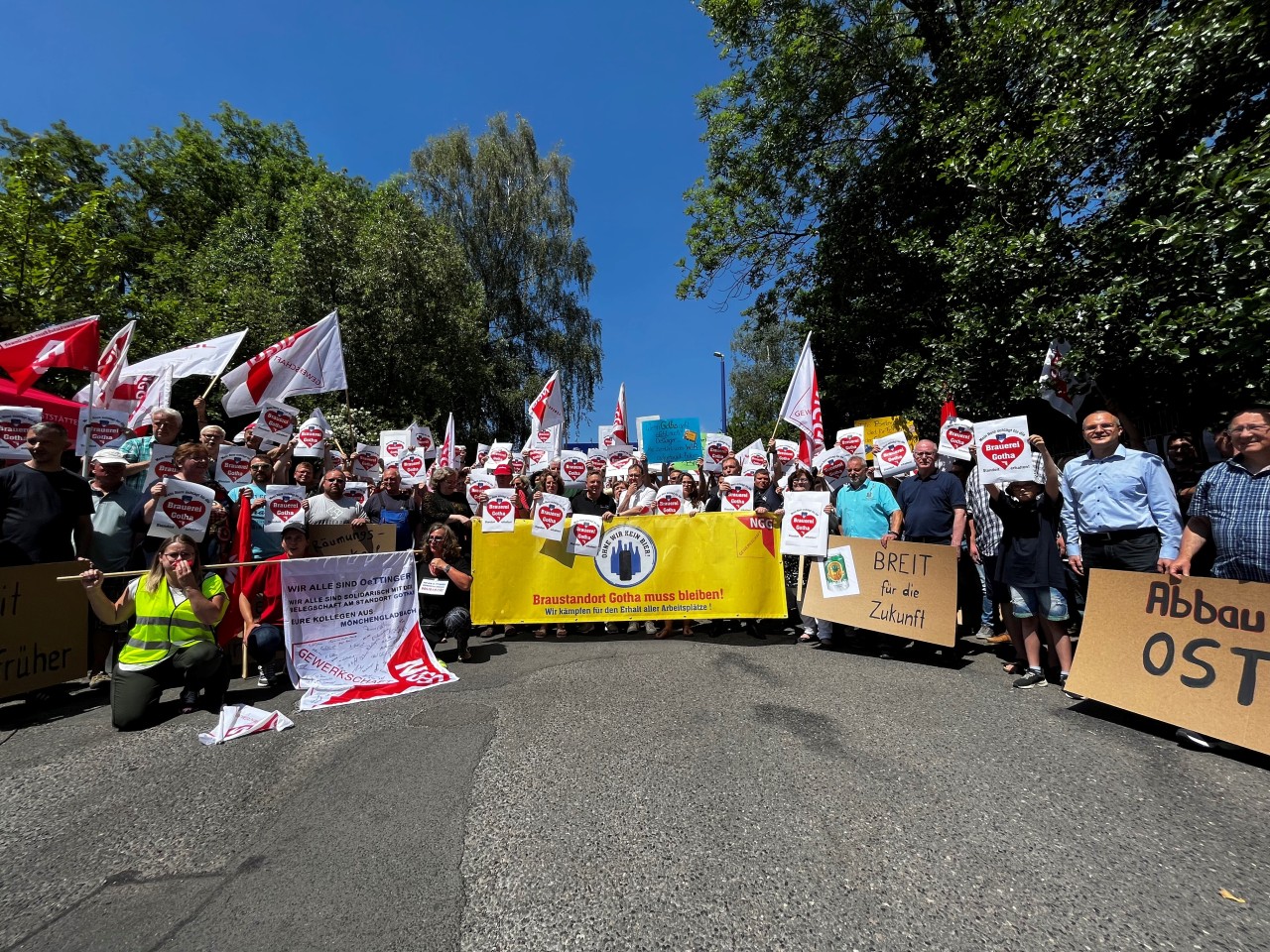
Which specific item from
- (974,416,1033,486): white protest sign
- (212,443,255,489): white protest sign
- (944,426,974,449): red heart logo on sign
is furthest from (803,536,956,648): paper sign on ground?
(212,443,255,489): white protest sign

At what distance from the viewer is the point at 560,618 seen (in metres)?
6.64

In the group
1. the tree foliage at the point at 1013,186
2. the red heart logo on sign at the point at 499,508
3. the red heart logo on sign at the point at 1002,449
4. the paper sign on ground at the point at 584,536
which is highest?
the tree foliage at the point at 1013,186

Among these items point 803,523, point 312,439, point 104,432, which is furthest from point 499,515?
point 104,432

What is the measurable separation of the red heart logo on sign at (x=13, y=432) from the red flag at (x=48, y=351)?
1.55 metres

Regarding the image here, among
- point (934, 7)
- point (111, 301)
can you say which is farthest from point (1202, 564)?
point (111, 301)

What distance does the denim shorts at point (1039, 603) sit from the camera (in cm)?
485

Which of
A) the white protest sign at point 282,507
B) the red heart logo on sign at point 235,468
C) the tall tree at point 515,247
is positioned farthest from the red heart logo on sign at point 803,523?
the tall tree at point 515,247

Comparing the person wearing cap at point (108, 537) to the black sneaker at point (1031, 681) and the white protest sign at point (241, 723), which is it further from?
the black sneaker at point (1031, 681)

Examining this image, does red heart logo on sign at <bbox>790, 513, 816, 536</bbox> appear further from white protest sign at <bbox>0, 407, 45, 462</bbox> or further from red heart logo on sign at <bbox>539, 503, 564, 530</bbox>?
white protest sign at <bbox>0, 407, 45, 462</bbox>

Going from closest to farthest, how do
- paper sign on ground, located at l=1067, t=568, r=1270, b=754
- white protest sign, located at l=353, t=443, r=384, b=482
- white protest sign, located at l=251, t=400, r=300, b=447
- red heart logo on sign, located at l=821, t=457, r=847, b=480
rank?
1. paper sign on ground, located at l=1067, t=568, r=1270, b=754
2. white protest sign, located at l=251, t=400, r=300, b=447
3. red heart logo on sign, located at l=821, t=457, r=847, b=480
4. white protest sign, located at l=353, t=443, r=384, b=482

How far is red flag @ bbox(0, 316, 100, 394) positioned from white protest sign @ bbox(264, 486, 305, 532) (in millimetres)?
3433

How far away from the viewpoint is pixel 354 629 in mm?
5332

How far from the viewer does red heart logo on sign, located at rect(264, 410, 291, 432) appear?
306 inches

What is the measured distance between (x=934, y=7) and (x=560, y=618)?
14.2m
